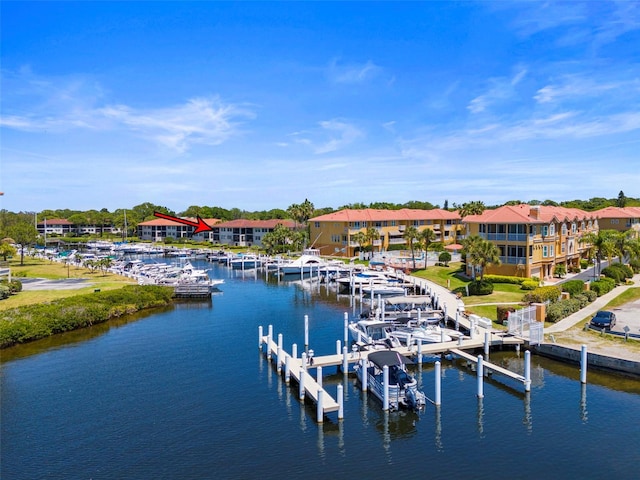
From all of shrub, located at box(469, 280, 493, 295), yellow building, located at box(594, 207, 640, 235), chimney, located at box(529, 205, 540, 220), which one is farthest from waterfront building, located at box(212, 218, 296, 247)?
shrub, located at box(469, 280, 493, 295)

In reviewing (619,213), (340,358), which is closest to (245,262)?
(340,358)

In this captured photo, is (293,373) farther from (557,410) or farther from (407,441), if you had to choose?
(557,410)

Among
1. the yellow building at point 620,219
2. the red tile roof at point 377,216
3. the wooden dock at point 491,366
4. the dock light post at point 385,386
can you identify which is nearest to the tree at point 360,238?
the red tile roof at point 377,216

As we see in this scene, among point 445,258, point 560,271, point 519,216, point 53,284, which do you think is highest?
point 519,216

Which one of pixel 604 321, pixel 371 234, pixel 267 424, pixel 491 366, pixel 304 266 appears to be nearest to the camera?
pixel 267 424

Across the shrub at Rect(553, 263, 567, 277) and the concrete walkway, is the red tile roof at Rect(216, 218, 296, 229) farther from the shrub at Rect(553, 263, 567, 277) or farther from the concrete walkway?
the concrete walkway

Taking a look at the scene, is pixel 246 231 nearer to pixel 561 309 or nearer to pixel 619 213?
pixel 619 213

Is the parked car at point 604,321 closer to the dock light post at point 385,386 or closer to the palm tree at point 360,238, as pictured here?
the dock light post at point 385,386
